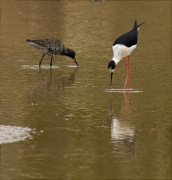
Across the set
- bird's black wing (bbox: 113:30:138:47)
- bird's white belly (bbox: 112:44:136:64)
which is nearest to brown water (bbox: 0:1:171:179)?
bird's white belly (bbox: 112:44:136:64)

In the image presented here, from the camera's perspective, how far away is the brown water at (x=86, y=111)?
295 inches

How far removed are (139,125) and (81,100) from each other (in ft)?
8.08

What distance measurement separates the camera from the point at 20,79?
1434cm

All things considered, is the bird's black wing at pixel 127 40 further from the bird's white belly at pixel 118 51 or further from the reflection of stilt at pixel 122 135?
the reflection of stilt at pixel 122 135

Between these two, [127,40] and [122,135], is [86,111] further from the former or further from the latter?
[127,40]

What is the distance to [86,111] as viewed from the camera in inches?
423

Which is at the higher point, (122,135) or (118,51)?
(118,51)

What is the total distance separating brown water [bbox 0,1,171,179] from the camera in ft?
24.6

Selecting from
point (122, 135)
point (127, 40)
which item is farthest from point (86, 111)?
point (127, 40)

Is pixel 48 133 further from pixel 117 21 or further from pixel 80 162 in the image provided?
pixel 117 21

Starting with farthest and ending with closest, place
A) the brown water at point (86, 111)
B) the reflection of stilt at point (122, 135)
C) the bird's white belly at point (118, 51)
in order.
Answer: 1. the bird's white belly at point (118, 51)
2. the reflection of stilt at point (122, 135)
3. the brown water at point (86, 111)

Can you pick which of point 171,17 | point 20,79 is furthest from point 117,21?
point 20,79

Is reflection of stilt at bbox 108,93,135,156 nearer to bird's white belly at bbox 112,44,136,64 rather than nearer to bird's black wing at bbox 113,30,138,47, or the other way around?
bird's white belly at bbox 112,44,136,64

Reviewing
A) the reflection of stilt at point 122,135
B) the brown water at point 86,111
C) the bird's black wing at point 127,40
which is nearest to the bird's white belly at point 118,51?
the bird's black wing at point 127,40
